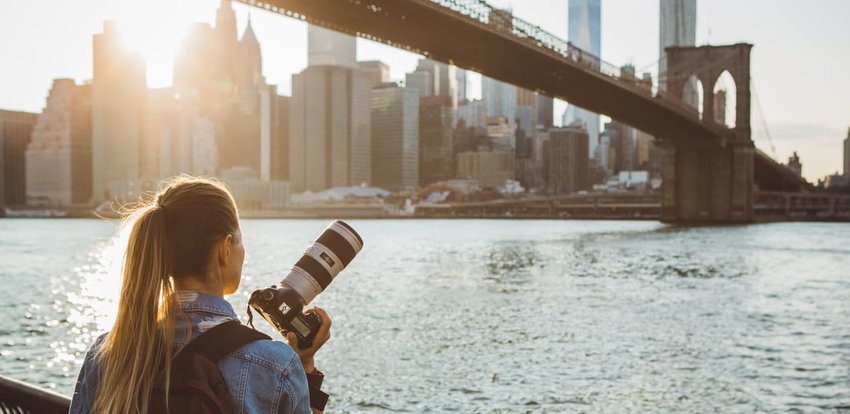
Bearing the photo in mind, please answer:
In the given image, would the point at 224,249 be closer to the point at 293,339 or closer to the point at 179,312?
the point at 179,312

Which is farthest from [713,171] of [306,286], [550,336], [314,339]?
[314,339]

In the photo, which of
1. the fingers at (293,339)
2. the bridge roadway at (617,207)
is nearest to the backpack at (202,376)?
the fingers at (293,339)

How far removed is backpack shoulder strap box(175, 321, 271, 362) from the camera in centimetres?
176

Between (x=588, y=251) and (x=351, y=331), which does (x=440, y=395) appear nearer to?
(x=351, y=331)

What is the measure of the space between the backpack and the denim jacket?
2 cm

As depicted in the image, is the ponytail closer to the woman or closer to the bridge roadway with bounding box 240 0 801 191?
the woman

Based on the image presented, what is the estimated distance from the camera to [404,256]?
38.2m

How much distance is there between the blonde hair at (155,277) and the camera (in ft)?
5.85

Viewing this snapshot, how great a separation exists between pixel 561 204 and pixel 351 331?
116m

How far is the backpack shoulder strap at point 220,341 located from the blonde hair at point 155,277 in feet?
0.13

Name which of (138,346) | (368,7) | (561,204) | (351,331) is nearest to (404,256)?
(368,7)

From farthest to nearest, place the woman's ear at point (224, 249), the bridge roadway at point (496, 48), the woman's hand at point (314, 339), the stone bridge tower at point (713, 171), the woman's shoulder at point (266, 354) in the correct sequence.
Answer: the stone bridge tower at point (713, 171), the bridge roadway at point (496, 48), the woman's hand at point (314, 339), the woman's ear at point (224, 249), the woman's shoulder at point (266, 354)

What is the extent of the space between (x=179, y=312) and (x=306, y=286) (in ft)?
1.27

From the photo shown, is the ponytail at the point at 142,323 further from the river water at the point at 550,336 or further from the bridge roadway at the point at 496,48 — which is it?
the bridge roadway at the point at 496,48
